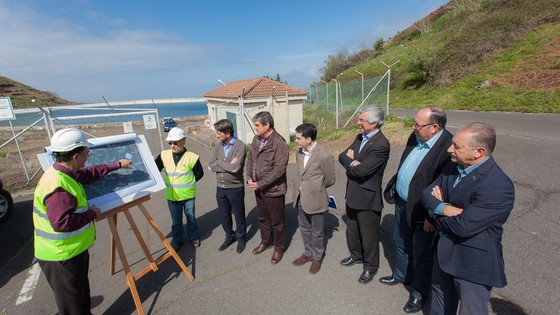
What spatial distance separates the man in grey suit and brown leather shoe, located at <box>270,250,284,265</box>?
47 centimetres

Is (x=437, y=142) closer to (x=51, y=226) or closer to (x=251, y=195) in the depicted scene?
(x=51, y=226)

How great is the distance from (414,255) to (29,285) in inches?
185

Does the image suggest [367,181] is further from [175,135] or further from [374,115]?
[175,135]

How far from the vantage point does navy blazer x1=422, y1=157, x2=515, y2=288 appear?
1683 mm

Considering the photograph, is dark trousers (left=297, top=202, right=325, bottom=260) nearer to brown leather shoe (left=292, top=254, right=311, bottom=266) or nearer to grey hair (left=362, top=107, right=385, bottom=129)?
brown leather shoe (left=292, top=254, right=311, bottom=266)

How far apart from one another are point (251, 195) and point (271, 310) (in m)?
3.56

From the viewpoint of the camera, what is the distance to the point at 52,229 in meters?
2.21

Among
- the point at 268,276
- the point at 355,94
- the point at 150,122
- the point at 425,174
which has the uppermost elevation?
the point at 355,94

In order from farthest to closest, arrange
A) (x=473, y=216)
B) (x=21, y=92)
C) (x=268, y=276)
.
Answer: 1. (x=21, y=92)
2. (x=268, y=276)
3. (x=473, y=216)

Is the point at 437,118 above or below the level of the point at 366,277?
above

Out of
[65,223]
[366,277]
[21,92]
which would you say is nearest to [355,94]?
[366,277]

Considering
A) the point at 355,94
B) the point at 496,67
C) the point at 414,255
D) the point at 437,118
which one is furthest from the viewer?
the point at 355,94

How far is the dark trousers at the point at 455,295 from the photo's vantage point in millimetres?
1856

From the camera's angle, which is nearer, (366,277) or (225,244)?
(366,277)
